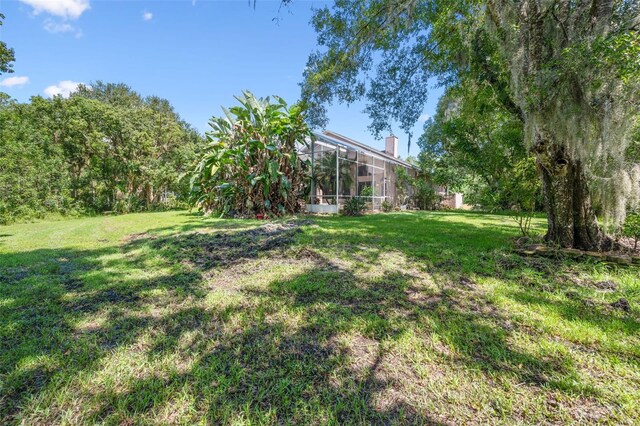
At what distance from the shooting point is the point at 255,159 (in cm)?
987

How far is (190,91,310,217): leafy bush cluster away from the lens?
9.53 metres

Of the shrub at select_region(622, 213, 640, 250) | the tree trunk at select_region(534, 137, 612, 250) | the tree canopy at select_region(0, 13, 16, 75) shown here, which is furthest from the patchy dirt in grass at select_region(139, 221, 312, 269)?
the tree canopy at select_region(0, 13, 16, 75)

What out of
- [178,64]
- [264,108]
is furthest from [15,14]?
[264,108]

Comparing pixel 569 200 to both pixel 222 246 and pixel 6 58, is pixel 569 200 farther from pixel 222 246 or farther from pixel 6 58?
pixel 6 58

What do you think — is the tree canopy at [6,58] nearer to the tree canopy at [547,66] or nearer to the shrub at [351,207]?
the tree canopy at [547,66]

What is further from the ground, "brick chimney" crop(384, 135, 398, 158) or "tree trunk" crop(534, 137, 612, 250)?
"brick chimney" crop(384, 135, 398, 158)

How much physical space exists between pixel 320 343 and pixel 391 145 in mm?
21707

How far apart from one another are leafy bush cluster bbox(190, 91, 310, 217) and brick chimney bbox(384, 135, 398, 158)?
13077mm

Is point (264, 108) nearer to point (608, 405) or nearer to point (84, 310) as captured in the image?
point (84, 310)

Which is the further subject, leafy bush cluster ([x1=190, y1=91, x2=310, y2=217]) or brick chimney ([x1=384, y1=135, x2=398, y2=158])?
brick chimney ([x1=384, y1=135, x2=398, y2=158])

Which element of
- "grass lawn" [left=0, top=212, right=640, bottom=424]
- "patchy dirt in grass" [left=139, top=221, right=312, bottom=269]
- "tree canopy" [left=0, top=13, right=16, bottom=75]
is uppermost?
"tree canopy" [left=0, top=13, right=16, bottom=75]

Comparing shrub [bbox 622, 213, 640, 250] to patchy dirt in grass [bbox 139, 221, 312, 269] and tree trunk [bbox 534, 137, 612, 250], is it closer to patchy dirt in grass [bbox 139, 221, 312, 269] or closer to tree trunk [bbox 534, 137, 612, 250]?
tree trunk [bbox 534, 137, 612, 250]

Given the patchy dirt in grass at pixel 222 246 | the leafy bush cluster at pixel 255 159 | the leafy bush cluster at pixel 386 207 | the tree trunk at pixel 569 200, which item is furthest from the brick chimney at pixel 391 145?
the tree trunk at pixel 569 200

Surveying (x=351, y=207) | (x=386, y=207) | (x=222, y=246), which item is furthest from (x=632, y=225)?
(x=386, y=207)
